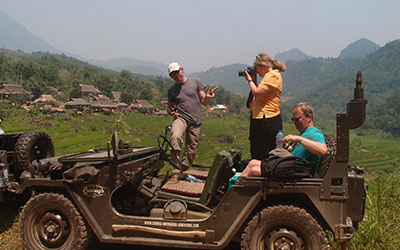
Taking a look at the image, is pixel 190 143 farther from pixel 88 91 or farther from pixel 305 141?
pixel 88 91

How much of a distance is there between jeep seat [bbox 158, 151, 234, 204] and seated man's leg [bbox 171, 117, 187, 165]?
80cm

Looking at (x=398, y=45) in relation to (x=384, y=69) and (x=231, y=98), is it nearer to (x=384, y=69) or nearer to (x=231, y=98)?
(x=384, y=69)

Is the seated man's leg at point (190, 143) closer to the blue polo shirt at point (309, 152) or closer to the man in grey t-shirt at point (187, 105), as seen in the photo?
the man in grey t-shirt at point (187, 105)

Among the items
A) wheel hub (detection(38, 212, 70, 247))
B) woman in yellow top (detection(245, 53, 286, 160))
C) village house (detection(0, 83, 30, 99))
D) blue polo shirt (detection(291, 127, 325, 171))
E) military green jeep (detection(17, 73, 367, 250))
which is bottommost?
wheel hub (detection(38, 212, 70, 247))

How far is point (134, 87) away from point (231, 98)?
1453 inches

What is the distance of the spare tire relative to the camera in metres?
4.81

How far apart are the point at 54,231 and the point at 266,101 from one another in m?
3.08

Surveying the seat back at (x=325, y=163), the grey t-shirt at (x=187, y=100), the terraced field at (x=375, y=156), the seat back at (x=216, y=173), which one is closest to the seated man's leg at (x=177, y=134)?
the grey t-shirt at (x=187, y=100)

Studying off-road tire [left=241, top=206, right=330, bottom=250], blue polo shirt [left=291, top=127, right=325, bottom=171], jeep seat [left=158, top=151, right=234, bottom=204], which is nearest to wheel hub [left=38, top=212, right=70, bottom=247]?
jeep seat [left=158, top=151, right=234, bottom=204]

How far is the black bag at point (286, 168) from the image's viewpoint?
3.23m

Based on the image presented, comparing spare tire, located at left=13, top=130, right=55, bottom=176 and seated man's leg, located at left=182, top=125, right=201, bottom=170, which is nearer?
spare tire, located at left=13, top=130, right=55, bottom=176

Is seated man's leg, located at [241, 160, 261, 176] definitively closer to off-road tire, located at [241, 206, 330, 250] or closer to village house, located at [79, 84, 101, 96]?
off-road tire, located at [241, 206, 330, 250]

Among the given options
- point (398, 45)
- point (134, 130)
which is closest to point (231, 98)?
point (134, 130)

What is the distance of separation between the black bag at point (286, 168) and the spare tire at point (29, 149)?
362 centimetres
